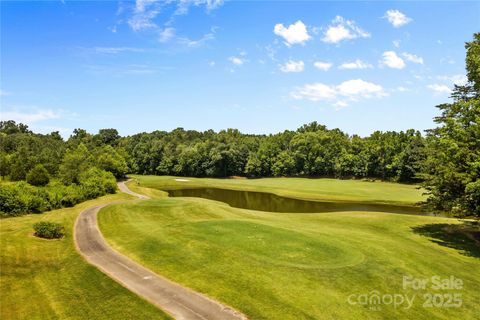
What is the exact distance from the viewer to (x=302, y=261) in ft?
72.3

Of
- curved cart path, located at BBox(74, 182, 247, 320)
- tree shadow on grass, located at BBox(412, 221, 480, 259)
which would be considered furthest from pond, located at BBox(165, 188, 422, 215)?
curved cart path, located at BBox(74, 182, 247, 320)

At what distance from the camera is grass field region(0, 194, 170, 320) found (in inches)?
613

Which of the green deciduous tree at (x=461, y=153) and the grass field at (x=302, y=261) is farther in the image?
the green deciduous tree at (x=461, y=153)

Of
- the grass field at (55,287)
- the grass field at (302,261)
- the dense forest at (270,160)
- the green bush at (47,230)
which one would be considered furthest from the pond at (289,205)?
the grass field at (55,287)

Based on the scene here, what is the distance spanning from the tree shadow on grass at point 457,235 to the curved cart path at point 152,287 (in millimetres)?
23361

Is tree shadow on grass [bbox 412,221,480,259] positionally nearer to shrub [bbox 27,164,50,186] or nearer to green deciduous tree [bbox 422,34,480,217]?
green deciduous tree [bbox 422,34,480,217]

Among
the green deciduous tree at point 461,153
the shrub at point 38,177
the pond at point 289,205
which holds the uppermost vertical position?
the green deciduous tree at point 461,153

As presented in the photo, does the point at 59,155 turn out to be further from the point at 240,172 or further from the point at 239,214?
the point at 239,214

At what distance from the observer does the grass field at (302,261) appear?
655 inches

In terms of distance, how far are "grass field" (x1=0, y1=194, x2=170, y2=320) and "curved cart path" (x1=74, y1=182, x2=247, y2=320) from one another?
58 cm

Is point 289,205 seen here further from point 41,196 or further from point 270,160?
point 270,160

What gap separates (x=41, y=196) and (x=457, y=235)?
4790cm

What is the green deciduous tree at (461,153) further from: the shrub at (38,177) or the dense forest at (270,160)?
the shrub at (38,177)

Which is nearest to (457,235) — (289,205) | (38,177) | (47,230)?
(289,205)
